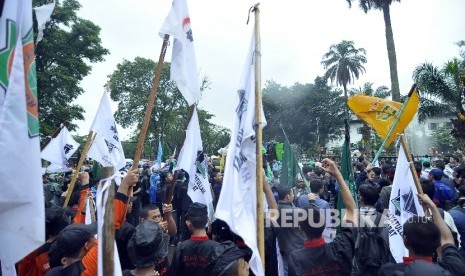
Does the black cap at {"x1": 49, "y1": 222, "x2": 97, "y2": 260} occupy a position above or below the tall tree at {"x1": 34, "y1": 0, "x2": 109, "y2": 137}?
below

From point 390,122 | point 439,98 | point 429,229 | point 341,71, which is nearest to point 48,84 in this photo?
point 390,122

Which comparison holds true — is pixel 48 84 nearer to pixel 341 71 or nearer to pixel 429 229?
pixel 429 229

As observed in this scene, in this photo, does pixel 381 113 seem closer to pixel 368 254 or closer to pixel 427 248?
pixel 368 254

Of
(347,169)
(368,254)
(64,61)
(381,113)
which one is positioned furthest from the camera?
(64,61)

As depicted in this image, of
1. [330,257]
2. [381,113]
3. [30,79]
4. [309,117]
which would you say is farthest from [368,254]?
[309,117]

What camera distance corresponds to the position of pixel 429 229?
2.68m

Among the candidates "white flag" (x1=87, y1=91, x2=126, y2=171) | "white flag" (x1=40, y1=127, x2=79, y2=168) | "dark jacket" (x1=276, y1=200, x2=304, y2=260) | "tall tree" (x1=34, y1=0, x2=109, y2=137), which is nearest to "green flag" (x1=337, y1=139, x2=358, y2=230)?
"dark jacket" (x1=276, y1=200, x2=304, y2=260)

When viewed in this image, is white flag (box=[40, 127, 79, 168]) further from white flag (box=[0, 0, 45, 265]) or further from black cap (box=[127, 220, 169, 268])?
white flag (box=[0, 0, 45, 265])

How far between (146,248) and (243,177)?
92 cm

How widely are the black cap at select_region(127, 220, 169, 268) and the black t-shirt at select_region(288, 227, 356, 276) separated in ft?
3.83

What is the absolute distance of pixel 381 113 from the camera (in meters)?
7.95

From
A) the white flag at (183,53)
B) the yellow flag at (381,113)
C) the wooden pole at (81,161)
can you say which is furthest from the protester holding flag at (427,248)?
the yellow flag at (381,113)

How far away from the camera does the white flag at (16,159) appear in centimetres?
181

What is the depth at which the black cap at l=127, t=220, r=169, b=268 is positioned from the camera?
275cm
